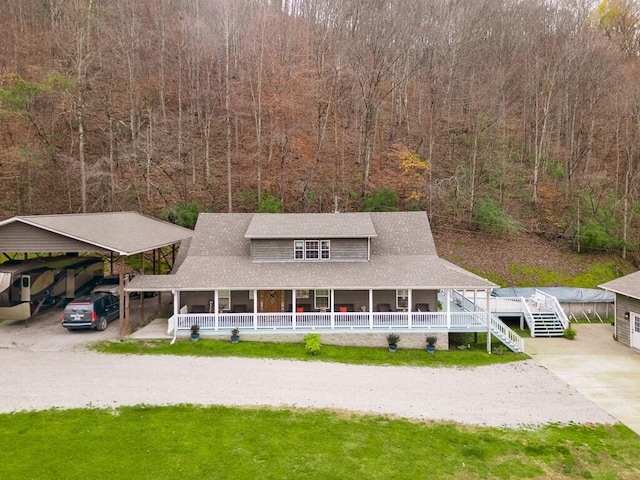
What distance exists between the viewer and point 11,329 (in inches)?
722

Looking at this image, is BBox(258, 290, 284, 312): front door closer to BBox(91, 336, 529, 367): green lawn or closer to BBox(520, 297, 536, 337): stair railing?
BBox(91, 336, 529, 367): green lawn

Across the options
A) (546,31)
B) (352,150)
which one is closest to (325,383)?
(352,150)

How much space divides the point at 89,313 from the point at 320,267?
33.5 feet

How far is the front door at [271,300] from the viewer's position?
64.3ft

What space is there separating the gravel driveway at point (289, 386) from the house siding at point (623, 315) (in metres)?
6.30

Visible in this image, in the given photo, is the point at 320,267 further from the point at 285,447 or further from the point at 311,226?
the point at 285,447

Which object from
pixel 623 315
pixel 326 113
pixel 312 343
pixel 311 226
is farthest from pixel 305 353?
pixel 326 113

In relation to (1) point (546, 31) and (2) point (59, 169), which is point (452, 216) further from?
(2) point (59, 169)

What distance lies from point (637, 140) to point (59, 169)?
45142mm

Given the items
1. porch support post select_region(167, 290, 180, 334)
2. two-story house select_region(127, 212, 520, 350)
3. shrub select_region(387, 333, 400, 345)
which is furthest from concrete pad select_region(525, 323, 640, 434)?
porch support post select_region(167, 290, 180, 334)

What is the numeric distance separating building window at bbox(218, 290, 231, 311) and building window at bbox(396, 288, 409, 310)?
793 centimetres

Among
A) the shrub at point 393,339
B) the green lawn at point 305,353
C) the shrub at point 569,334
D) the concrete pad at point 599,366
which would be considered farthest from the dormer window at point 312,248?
the shrub at point 569,334

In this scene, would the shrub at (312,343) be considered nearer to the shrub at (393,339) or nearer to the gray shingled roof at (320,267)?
the gray shingled roof at (320,267)

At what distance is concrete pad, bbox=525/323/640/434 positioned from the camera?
1280 cm
